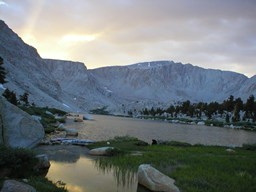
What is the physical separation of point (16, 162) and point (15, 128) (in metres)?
6.48

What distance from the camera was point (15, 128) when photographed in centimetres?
1583

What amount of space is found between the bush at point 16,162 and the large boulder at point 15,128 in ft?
15.8

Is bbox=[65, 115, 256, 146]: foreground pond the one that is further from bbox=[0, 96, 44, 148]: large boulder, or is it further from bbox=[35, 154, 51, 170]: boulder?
bbox=[35, 154, 51, 170]: boulder

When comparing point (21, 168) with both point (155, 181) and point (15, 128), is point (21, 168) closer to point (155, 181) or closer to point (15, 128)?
point (15, 128)

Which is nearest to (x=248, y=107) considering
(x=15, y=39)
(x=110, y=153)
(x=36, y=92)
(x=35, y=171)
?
(x=110, y=153)

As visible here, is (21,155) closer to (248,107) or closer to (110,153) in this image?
(110,153)

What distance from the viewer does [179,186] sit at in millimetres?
10195

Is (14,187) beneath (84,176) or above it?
above

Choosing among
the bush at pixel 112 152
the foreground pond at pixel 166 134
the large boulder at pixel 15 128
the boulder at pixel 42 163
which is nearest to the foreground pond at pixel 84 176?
the boulder at pixel 42 163

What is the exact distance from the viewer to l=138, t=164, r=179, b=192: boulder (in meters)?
9.92

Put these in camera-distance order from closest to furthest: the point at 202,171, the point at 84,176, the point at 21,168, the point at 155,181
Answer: the point at 155,181 → the point at 21,168 → the point at 84,176 → the point at 202,171

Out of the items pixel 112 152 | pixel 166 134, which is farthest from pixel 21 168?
pixel 166 134

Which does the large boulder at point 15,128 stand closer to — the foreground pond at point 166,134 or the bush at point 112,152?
the bush at point 112,152

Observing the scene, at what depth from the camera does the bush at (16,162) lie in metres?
9.98
